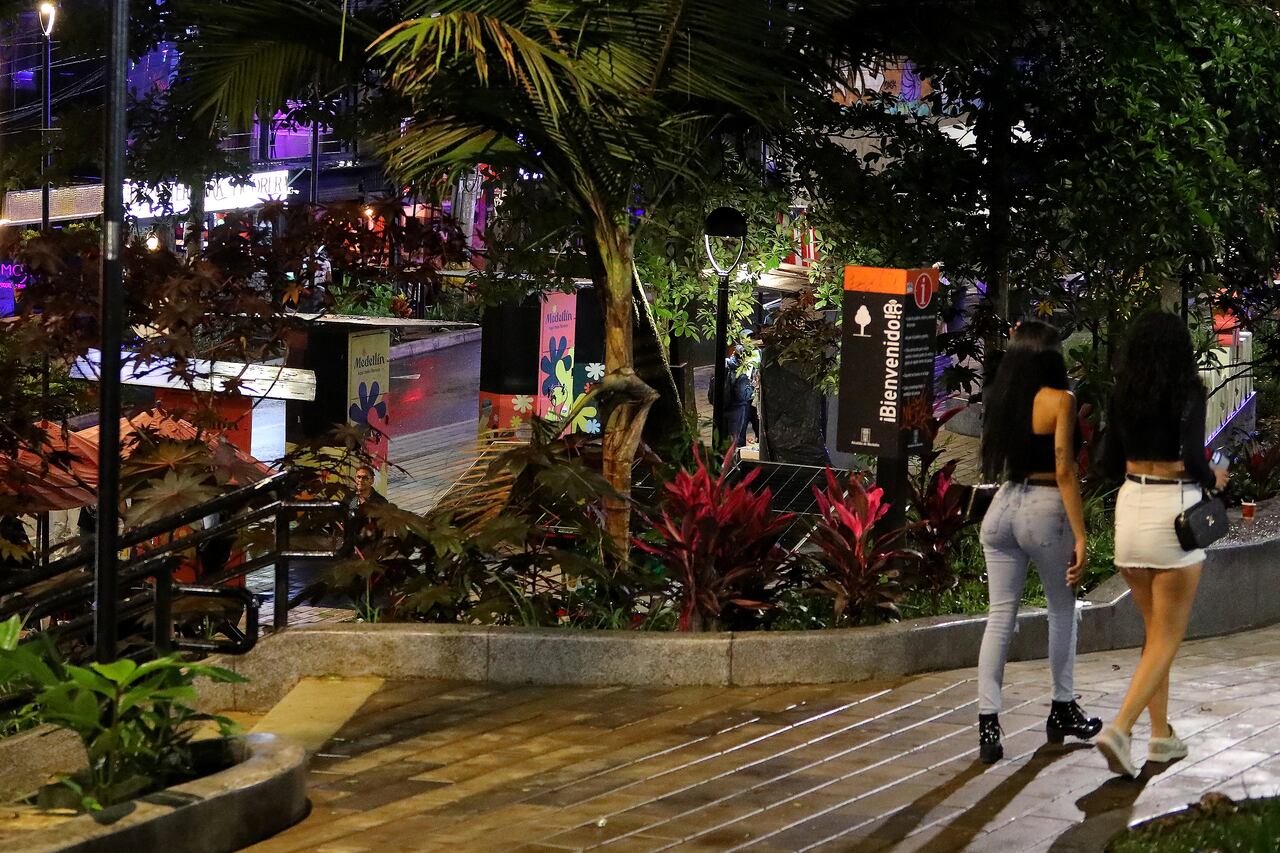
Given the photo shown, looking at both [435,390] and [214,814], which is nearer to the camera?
[214,814]

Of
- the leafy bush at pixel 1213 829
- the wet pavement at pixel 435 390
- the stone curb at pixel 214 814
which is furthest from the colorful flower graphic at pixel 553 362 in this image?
the leafy bush at pixel 1213 829

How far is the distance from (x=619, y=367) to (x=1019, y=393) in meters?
3.46

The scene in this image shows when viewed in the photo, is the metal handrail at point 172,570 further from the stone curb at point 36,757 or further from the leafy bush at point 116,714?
the leafy bush at point 116,714

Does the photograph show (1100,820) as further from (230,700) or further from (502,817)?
(230,700)

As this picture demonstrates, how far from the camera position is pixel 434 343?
112 ft

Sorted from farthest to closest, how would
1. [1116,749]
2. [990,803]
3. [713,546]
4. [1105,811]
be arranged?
A: [713,546], [1116,749], [990,803], [1105,811]

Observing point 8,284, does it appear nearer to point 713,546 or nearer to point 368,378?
point 368,378

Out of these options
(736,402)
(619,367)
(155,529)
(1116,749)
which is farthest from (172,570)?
(736,402)

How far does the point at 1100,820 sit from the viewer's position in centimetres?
602

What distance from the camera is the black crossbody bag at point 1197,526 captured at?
6.48m

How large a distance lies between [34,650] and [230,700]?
93.8 inches

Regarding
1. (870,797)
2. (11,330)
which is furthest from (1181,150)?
(11,330)

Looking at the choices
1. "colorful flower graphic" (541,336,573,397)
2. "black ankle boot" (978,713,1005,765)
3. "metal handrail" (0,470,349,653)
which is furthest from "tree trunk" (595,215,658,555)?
"colorful flower graphic" (541,336,573,397)

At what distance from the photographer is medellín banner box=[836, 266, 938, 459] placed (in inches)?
367
